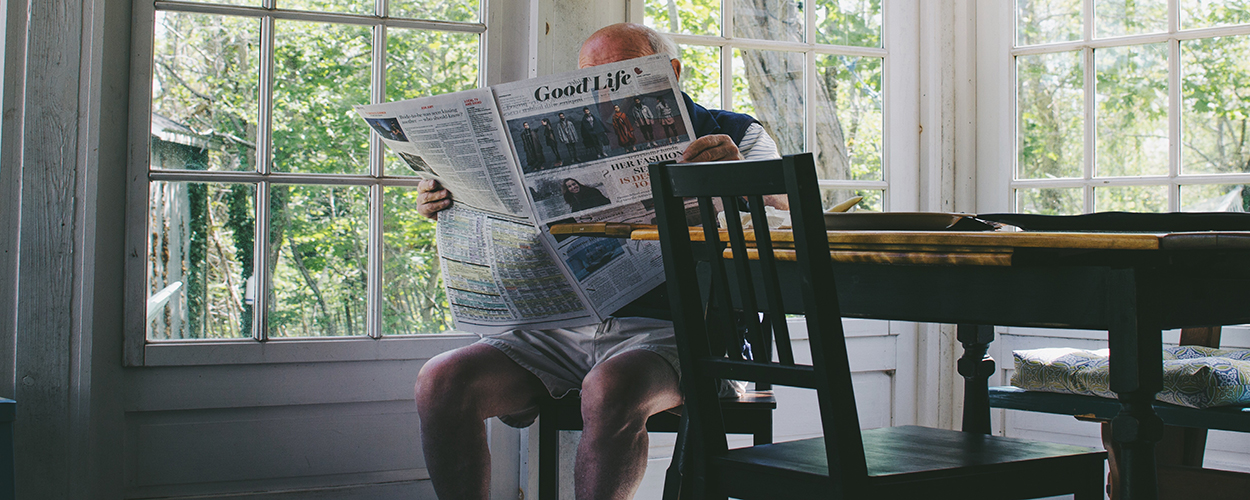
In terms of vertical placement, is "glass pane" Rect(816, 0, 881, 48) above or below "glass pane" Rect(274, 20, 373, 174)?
above

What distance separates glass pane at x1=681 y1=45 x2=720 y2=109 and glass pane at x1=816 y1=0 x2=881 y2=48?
1.13 ft

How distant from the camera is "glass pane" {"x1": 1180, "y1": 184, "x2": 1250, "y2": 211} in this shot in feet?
7.40

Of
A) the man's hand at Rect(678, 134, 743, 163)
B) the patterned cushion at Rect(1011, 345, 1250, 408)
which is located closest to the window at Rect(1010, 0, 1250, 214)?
the patterned cushion at Rect(1011, 345, 1250, 408)

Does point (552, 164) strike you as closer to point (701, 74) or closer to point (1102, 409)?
point (701, 74)

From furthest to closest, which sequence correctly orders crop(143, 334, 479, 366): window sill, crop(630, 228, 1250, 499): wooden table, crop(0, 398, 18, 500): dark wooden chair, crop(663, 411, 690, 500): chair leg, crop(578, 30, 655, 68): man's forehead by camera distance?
crop(143, 334, 479, 366): window sill < crop(578, 30, 655, 68): man's forehead < crop(0, 398, 18, 500): dark wooden chair < crop(663, 411, 690, 500): chair leg < crop(630, 228, 1250, 499): wooden table

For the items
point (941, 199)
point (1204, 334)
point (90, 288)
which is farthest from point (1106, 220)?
point (90, 288)

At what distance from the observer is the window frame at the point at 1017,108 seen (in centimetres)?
231

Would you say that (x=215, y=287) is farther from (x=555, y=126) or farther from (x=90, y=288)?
(x=555, y=126)

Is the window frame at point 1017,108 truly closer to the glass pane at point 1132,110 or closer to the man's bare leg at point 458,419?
the glass pane at point 1132,110

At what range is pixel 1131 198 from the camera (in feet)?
7.75

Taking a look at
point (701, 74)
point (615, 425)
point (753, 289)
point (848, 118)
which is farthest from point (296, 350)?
point (848, 118)

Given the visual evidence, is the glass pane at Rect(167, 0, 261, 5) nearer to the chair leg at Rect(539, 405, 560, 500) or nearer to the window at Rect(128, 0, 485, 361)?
the window at Rect(128, 0, 485, 361)

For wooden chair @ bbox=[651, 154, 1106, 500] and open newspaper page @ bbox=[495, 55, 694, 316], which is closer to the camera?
wooden chair @ bbox=[651, 154, 1106, 500]

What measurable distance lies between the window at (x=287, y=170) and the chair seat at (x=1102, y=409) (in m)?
1.34
